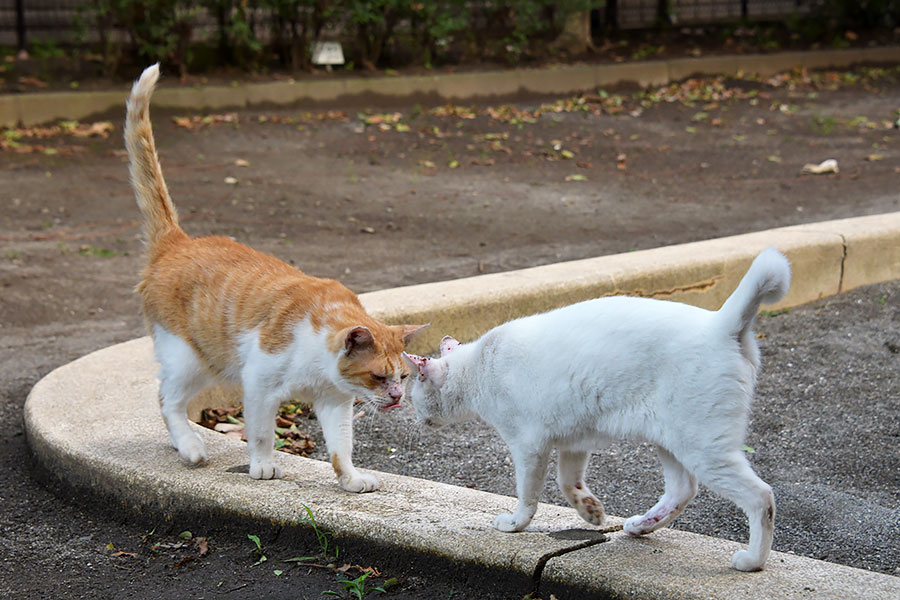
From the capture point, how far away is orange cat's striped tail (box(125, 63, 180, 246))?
4.22 m

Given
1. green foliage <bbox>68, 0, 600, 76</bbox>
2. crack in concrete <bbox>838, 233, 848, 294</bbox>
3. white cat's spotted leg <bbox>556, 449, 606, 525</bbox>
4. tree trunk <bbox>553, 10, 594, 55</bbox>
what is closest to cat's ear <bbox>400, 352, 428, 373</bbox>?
white cat's spotted leg <bbox>556, 449, 606, 525</bbox>

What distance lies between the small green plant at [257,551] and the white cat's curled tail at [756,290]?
5.45ft

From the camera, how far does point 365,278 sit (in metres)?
6.93

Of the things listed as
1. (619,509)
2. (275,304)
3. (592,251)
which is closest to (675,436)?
(619,509)

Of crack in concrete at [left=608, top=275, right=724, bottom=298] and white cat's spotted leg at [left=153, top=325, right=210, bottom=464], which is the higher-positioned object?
white cat's spotted leg at [left=153, top=325, right=210, bottom=464]

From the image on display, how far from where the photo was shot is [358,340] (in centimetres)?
343

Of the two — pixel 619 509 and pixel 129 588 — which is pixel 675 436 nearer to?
pixel 619 509

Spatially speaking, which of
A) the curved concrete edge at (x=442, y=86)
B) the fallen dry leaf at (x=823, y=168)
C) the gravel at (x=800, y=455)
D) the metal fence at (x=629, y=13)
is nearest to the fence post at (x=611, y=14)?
the metal fence at (x=629, y=13)

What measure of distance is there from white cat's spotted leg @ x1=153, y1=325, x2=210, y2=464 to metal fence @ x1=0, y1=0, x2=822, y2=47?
35.7 ft

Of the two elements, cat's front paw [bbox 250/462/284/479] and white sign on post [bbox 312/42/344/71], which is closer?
cat's front paw [bbox 250/462/284/479]

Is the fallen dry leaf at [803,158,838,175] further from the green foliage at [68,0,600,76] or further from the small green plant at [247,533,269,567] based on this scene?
the small green plant at [247,533,269,567]

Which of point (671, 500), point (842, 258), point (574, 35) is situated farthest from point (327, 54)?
point (671, 500)

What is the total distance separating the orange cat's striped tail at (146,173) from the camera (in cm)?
422

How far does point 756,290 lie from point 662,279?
10.1 feet
